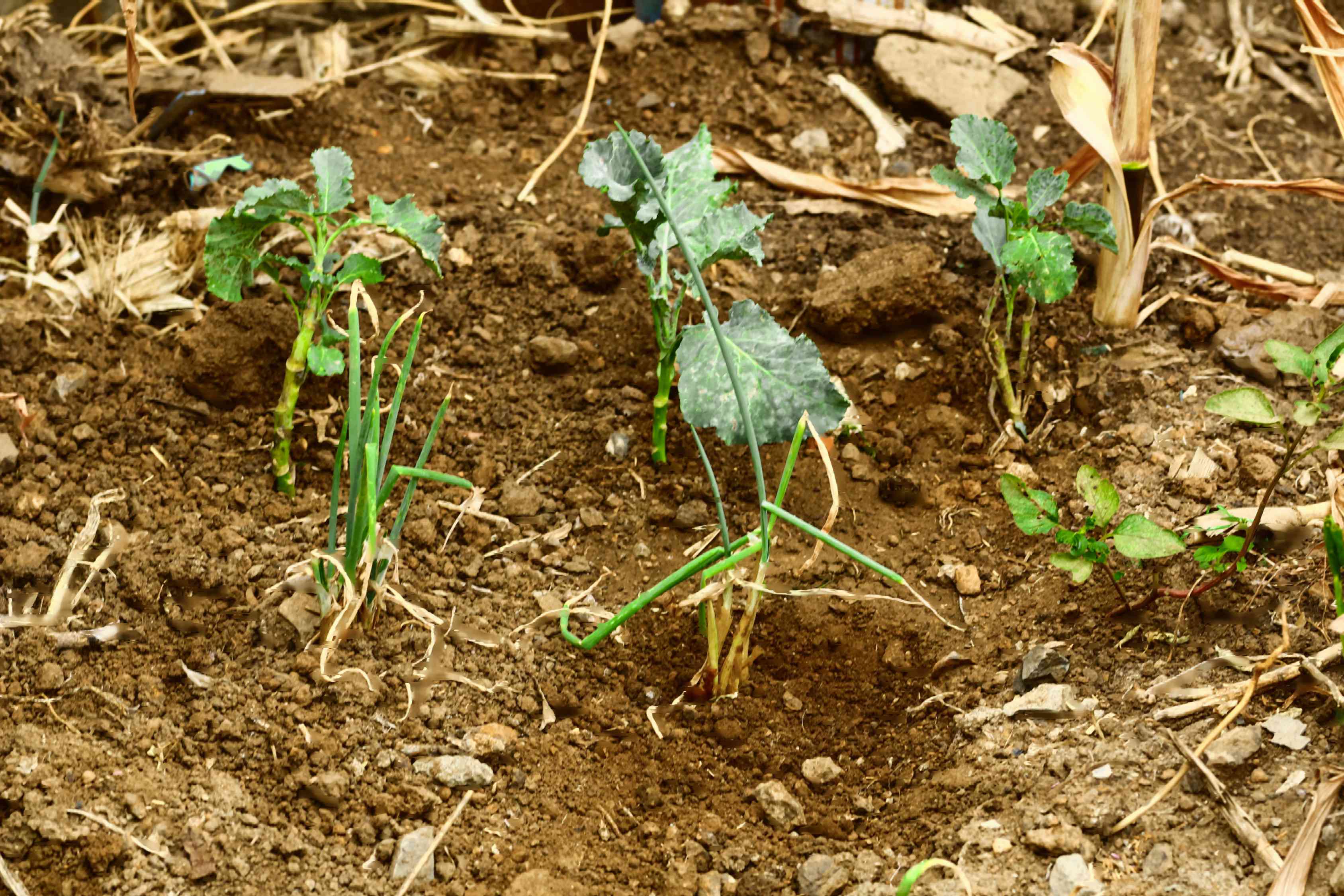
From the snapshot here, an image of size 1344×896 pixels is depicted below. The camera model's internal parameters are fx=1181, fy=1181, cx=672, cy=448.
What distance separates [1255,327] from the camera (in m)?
2.18

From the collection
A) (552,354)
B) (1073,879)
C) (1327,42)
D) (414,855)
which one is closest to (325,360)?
(552,354)

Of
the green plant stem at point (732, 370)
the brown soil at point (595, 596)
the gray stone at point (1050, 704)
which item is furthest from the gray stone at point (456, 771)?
the gray stone at point (1050, 704)

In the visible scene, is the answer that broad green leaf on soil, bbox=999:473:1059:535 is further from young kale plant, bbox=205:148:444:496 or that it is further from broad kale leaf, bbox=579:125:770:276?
A: young kale plant, bbox=205:148:444:496

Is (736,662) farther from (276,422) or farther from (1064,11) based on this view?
(1064,11)

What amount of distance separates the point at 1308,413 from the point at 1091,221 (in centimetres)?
57

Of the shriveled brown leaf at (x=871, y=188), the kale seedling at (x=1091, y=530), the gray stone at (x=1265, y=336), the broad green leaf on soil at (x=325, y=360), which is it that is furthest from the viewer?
the shriveled brown leaf at (x=871, y=188)

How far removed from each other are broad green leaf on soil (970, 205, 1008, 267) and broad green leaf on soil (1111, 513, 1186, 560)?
56 cm

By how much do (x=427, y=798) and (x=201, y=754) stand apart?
328 mm

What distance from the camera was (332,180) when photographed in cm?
200

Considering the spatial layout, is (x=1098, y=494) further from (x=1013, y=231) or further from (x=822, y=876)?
(x=822, y=876)

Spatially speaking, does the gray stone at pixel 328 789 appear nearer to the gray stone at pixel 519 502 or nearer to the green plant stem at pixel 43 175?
the gray stone at pixel 519 502

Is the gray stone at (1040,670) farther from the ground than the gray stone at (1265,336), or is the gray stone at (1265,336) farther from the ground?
the gray stone at (1265,336)

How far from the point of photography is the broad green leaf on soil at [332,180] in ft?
6.51

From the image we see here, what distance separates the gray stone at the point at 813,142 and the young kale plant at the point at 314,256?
99 centimetres
